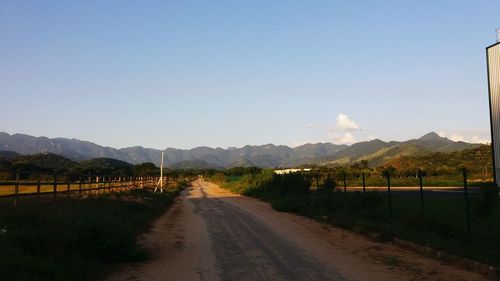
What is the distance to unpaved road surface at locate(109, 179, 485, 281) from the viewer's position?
9.80 m

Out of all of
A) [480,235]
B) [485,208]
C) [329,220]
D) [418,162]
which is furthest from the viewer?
[418,162]

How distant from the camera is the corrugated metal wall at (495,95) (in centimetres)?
3369

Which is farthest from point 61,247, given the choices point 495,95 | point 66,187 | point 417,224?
point 66,187

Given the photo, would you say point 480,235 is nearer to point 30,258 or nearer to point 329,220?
point 329,220

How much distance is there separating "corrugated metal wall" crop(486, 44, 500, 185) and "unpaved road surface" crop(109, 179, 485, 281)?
68.0 ft

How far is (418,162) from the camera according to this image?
4865 inches

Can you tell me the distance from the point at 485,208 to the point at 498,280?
394cm

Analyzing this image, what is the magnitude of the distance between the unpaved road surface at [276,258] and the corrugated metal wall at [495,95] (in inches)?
816

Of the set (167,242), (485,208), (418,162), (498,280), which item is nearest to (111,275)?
(167,242)

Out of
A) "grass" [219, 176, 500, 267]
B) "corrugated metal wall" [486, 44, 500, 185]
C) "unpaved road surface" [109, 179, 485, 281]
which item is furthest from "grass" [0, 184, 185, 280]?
"corrugated metal wall" [486, 44, 500, 185]

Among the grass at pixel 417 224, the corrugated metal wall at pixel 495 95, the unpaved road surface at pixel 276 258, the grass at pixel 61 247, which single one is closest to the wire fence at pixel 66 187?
the unpaved road surface at pixel 276 258

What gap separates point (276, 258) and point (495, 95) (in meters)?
29.0

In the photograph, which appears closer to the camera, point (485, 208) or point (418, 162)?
point (485, 208)

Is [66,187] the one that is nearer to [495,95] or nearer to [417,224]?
[417,224]
